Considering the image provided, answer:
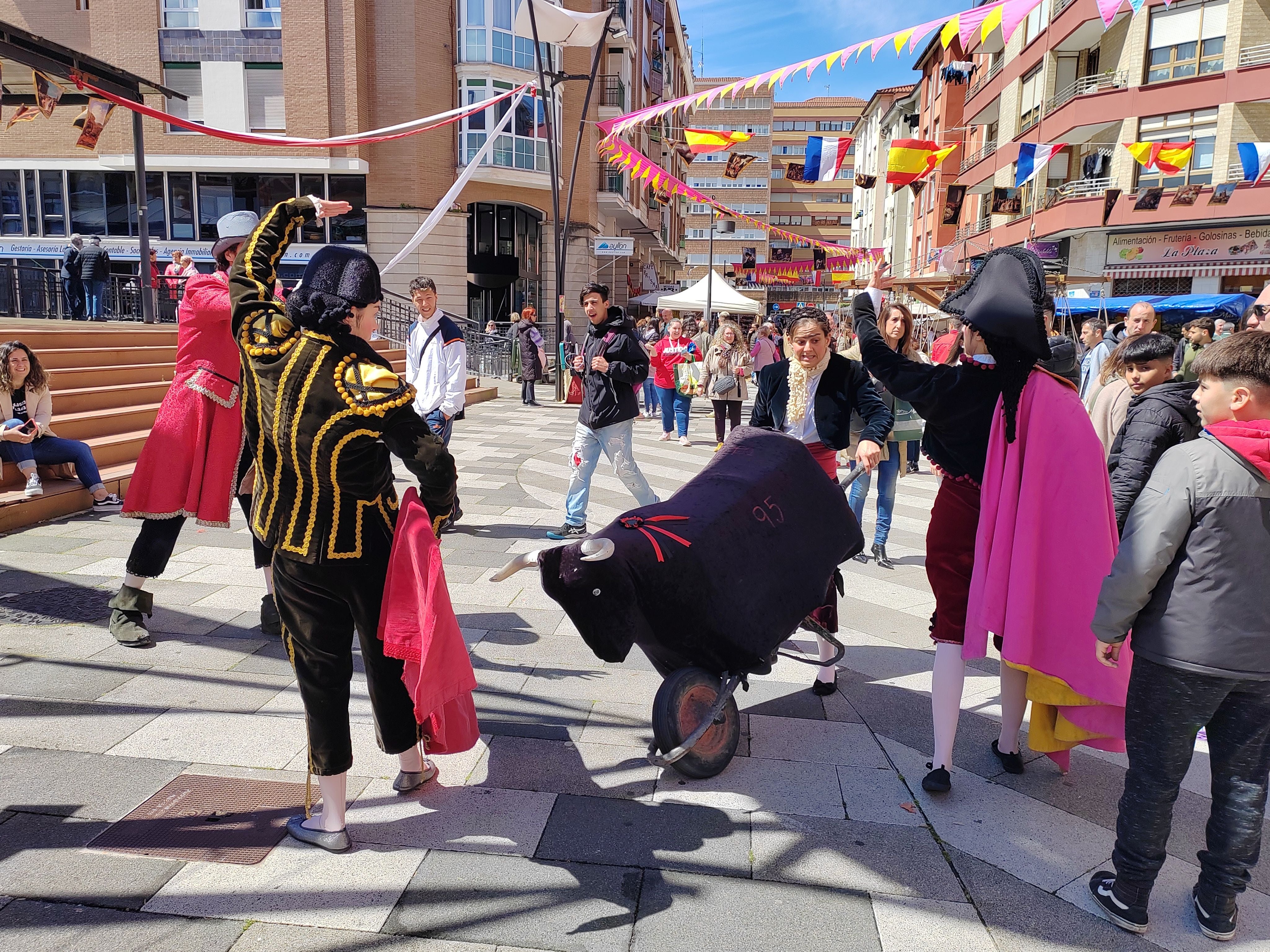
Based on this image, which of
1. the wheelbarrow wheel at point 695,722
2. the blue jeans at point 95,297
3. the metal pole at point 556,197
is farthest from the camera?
the blue jeans at point 95,297

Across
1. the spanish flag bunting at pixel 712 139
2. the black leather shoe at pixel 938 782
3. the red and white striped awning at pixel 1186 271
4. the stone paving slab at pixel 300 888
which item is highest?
the spanish flag bunting at pixel 712 139

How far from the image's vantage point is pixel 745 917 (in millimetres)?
2594

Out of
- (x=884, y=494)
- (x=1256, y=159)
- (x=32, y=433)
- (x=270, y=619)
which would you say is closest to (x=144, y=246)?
(x=32, y=433)

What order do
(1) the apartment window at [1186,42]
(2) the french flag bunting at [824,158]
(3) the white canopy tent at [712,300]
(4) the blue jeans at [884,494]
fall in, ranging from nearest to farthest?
(4) the blue jeans at [884,494], (2) the french flag bunting at [824,158], (3) the white canopy tent at [712,300], (1) the apartment window at [1186,42]

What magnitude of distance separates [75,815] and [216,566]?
321 cm

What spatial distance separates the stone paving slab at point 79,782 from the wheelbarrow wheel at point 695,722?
1.86 meters

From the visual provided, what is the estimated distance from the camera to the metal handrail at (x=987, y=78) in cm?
3559

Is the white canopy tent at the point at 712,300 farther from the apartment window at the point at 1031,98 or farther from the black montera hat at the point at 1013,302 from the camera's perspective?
the apartment window at the point at 1031,98

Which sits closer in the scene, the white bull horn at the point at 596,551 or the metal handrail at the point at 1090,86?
the white bull horn at the point at 596,551

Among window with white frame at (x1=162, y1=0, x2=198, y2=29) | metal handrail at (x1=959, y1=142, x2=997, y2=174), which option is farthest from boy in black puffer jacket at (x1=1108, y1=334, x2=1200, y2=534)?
metal handrail at (x1=959, y1=142, x2=997, y2=174)

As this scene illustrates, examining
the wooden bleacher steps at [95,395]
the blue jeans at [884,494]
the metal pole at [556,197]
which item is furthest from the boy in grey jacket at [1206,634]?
the metal pole at [556,197]

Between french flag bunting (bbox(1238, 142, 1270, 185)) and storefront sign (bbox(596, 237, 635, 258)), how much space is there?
17943mm

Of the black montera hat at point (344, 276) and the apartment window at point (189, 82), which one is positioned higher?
the apartment window at point (189, 82)

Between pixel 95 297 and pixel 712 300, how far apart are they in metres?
13.3
